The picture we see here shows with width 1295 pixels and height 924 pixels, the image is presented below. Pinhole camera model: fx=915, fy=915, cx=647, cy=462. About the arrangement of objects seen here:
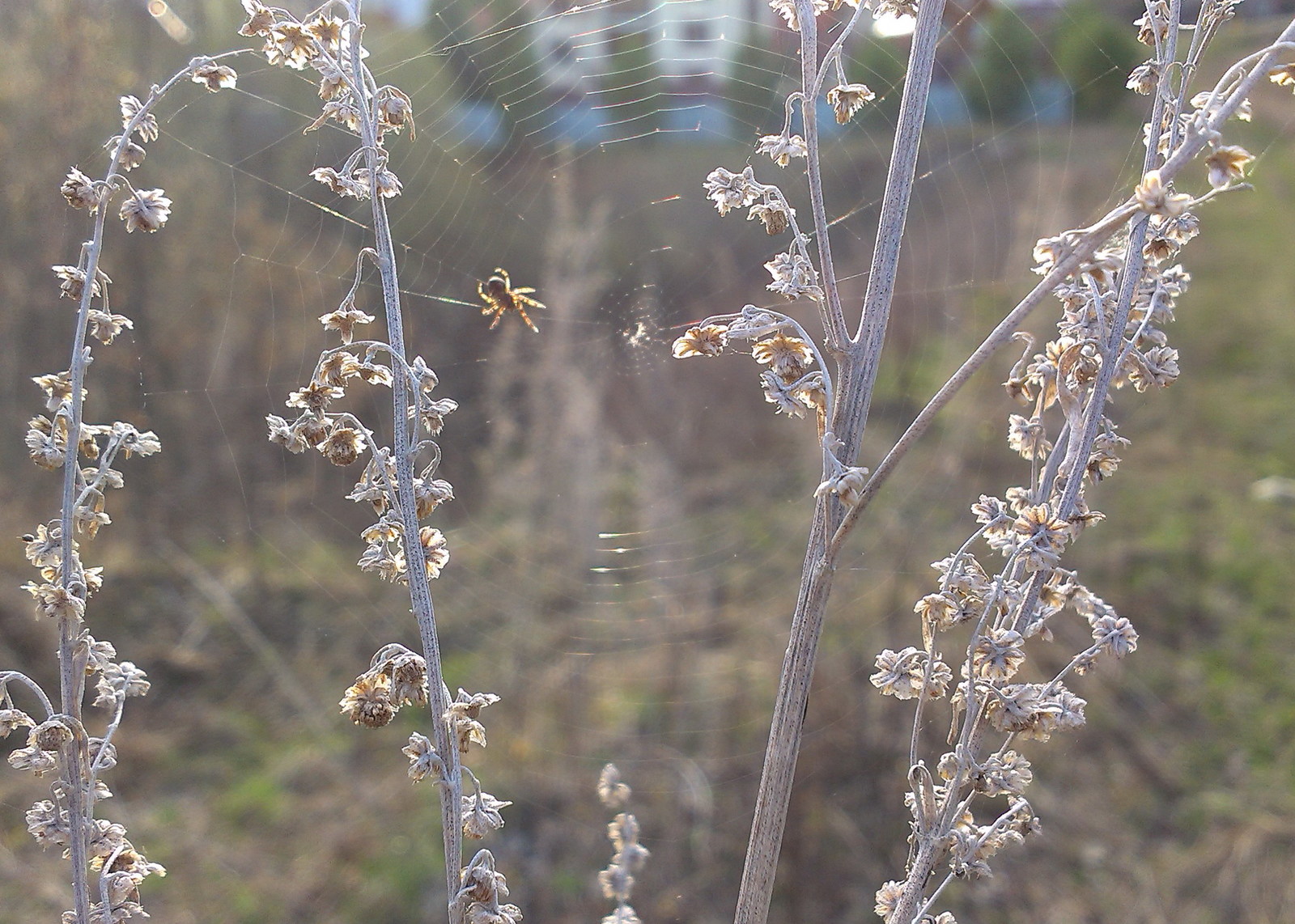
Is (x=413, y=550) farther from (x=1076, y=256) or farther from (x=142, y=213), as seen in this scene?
(x=1076, y=256)

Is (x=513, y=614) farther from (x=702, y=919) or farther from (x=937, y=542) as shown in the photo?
(x=937, y=542)

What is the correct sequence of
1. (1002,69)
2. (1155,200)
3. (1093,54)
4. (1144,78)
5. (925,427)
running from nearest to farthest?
(1155,200), (925,427), (1144,78), (1093,54), (1002,69)

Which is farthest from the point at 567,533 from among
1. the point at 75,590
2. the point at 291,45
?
the point at 291,45

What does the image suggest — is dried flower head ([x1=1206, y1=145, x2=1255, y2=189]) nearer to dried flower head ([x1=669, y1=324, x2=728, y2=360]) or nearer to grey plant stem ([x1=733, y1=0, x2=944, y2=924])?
grey plant stem ([x1=733, y1=0, x2=944, y2=924])

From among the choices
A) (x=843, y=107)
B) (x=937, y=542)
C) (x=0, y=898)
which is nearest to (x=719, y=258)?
(x=937, y=542)

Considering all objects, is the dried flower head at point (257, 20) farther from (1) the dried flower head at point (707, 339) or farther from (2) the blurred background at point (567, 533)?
(2) the blurred background at point (567, 533)

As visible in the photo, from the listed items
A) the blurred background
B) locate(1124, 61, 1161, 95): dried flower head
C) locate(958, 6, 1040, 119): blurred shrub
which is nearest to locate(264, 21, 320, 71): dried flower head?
locate(1124, 61, 1161, 95): dried flower head
